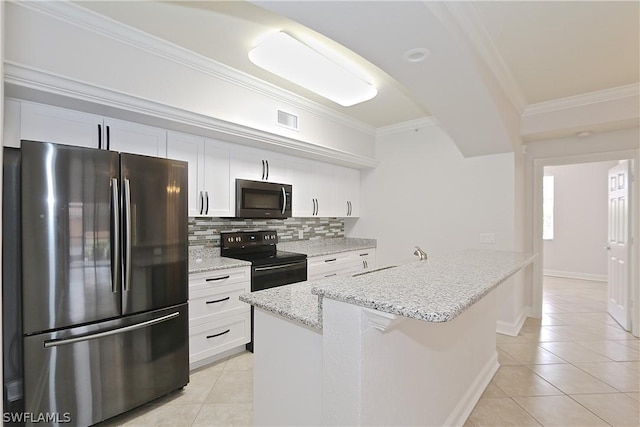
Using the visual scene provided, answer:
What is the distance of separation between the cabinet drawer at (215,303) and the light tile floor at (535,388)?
48 cm

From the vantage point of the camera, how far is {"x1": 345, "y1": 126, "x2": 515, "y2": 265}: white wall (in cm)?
357

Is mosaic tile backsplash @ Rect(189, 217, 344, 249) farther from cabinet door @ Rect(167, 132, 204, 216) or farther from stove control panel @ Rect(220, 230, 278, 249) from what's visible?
cabinet door @ Rect(167, 132, 204, 216)

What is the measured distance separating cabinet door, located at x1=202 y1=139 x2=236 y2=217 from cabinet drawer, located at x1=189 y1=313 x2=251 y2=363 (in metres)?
1.01

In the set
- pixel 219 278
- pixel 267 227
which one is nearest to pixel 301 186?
pixel 267 227

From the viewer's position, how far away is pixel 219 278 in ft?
8.82

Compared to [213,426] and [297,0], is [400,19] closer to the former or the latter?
[297,0]

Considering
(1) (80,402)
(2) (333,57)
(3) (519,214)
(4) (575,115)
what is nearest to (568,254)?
(3) (519,214)

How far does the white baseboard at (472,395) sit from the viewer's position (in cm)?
191

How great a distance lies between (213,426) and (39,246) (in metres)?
1.50

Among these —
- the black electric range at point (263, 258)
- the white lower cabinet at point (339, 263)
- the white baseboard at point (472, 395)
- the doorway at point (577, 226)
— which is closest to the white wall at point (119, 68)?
the black electric range at point (263, 258)

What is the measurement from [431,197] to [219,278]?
2.87 meters

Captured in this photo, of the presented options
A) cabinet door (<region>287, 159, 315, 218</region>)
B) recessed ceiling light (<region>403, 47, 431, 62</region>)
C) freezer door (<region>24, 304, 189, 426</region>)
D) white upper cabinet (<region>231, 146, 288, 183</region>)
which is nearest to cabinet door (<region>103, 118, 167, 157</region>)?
white upper cabinet (<region>231, 146, 288, 183</region>)

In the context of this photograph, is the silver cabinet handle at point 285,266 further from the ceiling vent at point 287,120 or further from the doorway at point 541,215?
the doorway at point 541,215

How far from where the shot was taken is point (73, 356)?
176 centimetres
